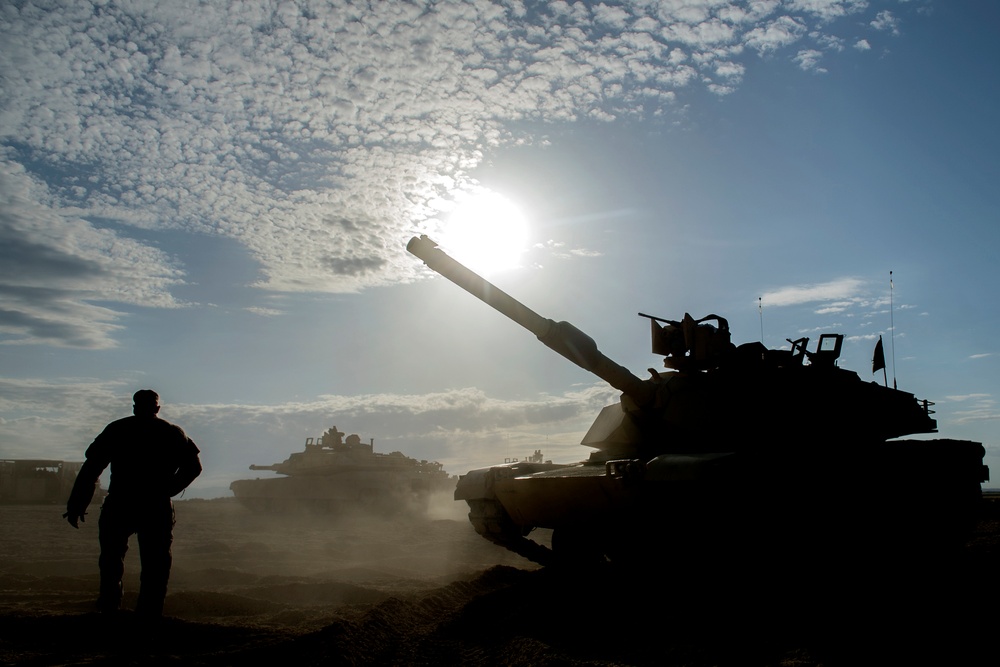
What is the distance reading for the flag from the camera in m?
9.23

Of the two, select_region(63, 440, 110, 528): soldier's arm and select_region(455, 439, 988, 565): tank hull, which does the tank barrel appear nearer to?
select_region(455, 439, 988, 565): tank hull

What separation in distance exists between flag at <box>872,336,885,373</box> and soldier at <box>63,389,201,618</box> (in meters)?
7.92

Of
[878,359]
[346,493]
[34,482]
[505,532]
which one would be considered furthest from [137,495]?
[34,482]

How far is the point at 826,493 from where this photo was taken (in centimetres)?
621

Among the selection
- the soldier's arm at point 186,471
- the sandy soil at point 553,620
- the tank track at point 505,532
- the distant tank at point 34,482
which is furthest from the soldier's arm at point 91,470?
the distant tank at point 34,482

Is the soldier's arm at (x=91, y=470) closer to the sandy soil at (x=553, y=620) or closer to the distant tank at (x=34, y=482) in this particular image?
the sandy soil at (x=553, y=620)

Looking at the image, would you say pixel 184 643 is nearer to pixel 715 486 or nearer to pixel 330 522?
pixel 715 486

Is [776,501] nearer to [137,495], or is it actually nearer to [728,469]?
[728,469]

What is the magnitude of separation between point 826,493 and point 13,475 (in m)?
30.5

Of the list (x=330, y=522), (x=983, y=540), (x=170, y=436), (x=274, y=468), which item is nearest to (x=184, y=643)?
(x=170, y=436)

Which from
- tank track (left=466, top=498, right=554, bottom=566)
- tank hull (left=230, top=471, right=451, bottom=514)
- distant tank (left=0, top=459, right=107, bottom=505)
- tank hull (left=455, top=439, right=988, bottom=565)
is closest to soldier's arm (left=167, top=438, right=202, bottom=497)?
tank hull (left=455, top=439, right=988, bottom=565)

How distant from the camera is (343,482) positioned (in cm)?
2675

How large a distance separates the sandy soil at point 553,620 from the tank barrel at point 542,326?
6.70ft

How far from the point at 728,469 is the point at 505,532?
13.7 feet
